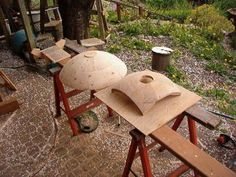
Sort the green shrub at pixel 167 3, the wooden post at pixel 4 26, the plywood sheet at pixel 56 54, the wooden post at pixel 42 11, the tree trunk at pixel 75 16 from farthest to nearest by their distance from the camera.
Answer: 1. the green shrub at pixel 167 3
2. the wooden post at pixel 4 26
3. the wooden post at pixel 42 11
4. the tree trunk at pixel 75 16
5. the plywood sheet at pixel 56 54

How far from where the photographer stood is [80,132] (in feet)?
14.9

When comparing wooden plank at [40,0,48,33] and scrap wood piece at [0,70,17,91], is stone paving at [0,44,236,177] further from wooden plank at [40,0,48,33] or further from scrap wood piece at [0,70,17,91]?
wooden plank at [40,0,48,33]

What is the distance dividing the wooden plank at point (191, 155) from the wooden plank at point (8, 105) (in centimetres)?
310

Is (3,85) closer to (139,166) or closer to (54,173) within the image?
(54,173)

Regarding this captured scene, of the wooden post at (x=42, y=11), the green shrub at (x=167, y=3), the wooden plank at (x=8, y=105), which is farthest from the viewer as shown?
the green shrub at (x=167, y=3)

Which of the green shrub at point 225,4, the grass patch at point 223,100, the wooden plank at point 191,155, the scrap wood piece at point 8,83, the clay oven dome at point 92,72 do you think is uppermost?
the clay oven dome at point 92,72

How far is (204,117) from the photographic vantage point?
10.1ft

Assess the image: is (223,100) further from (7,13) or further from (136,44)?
(7,13)

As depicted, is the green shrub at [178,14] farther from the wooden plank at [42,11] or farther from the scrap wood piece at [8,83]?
the scrap wood piece at [8,83]

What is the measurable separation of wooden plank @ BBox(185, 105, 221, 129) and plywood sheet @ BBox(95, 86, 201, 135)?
0.18 meters

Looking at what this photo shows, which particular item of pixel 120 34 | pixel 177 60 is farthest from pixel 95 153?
pixel 120 34

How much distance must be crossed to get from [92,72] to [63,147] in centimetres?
153

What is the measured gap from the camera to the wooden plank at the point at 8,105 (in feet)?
16.0

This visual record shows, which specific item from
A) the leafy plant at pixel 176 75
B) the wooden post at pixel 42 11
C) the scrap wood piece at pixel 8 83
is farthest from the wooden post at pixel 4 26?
the leafy plant at pixel 176 75
